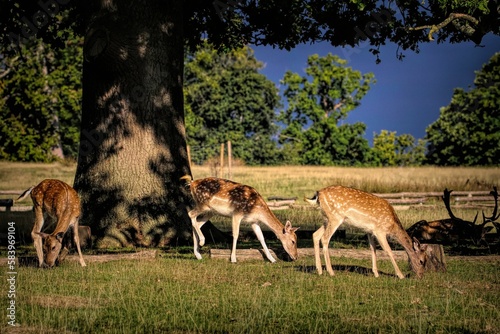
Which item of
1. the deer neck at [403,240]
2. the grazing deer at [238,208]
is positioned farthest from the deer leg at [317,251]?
the deer neck at [403,240]

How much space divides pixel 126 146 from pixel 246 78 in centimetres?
4901

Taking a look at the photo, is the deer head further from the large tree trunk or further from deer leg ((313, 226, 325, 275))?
deer leg ((313, 226, 325, 275))

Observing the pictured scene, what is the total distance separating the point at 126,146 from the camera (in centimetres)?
1463

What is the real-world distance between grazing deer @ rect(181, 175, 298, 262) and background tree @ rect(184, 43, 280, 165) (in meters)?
47.6

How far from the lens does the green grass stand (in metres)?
7.19

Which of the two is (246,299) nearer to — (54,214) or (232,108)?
(54,214)

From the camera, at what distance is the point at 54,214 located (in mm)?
11211

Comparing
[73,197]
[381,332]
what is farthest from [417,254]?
[73,197]

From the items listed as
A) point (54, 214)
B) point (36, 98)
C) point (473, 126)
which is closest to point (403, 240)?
point (54, 214)

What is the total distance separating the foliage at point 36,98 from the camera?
45.2 m

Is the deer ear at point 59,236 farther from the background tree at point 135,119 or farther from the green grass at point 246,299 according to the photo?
the background tree at point 135,119

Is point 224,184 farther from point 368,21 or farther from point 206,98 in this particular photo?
point 206,98

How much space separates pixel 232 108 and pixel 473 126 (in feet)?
68.5

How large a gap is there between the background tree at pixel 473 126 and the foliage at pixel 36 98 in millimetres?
32281
